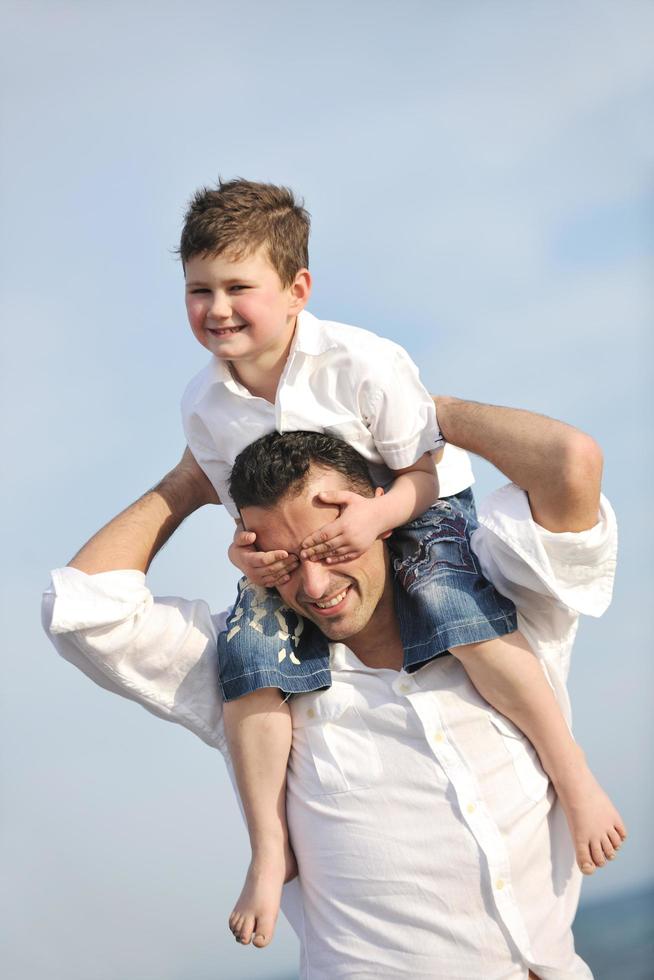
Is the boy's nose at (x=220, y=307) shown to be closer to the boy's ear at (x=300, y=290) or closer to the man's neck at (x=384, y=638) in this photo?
the boy's ear at (x=300, y=290)

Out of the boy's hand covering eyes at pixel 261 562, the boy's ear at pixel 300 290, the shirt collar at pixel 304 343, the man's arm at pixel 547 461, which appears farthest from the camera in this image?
the boy's ear at pixel 300 290

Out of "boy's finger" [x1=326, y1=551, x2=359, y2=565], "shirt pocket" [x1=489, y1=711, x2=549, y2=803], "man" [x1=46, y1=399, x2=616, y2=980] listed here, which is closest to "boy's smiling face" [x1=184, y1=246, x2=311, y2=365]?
"man" [x1=46, y1=399, x2=616, y2=980]

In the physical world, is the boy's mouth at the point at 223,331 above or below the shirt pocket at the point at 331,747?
above

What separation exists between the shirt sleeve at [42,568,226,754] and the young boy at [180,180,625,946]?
0.14 m

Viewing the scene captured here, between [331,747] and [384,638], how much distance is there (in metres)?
0.36

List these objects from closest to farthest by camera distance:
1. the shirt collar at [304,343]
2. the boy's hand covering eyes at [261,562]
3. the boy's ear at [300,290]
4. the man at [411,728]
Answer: the man at [411,728] → the boy's hand covering eyes at [261,562] → the shirt collar at [304,343] → the boy's ear at [300,290]

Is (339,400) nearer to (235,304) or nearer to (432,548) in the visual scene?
(235,304)

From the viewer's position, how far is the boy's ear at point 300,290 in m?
3.57

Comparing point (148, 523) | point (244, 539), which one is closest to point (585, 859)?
point (244, 539)

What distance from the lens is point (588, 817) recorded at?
131 inches

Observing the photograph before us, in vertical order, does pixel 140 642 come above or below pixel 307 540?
below

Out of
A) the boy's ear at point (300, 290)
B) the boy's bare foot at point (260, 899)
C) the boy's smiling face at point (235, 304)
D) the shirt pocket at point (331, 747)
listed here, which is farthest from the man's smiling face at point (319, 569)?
the boy's bare foot at point (260, 899)

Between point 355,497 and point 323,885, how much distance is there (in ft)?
3.72

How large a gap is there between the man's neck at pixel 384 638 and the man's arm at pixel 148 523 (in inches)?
27.1
